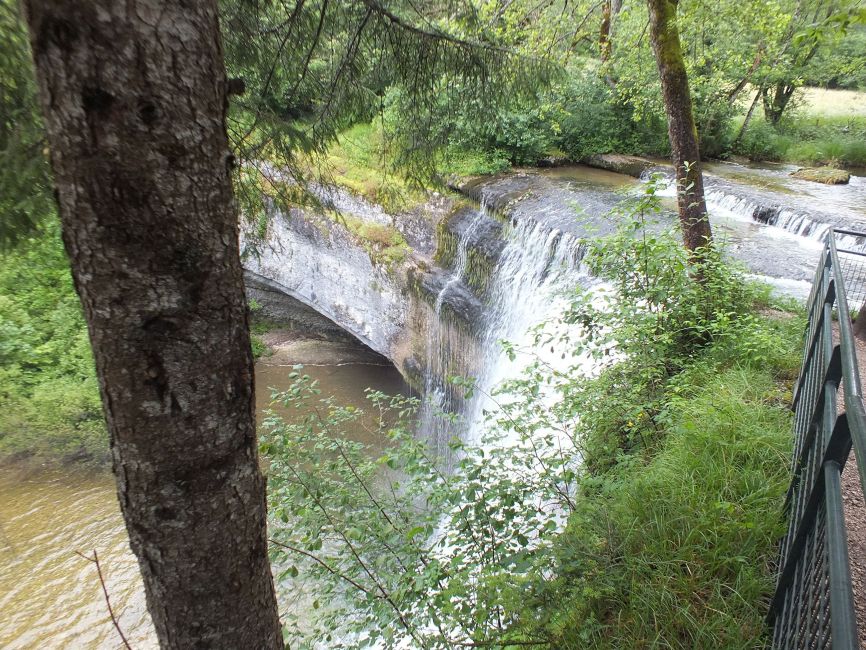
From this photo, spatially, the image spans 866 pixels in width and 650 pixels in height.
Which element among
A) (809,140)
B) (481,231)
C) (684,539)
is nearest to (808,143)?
(809,140)

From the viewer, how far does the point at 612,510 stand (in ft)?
9.66

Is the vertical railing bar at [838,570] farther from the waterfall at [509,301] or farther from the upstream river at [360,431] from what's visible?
the waterfall at [509,301]

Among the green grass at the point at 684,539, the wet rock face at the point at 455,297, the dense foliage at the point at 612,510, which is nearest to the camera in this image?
the green grass at the point at 684,539

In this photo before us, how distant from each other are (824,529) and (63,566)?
858 cm

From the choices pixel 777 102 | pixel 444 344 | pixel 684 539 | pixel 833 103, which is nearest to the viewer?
pixel 684 539

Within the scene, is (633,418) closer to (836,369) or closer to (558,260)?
(836,369)

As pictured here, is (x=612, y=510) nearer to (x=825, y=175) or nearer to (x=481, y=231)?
(x=481, y=231)

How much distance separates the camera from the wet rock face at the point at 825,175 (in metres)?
10.4

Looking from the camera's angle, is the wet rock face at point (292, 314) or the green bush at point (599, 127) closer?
the green bush at point (599, 127)

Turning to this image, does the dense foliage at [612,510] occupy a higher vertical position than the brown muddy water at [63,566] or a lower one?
higher

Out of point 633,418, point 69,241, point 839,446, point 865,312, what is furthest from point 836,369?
point 865,312

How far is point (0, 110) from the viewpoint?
188 centimetres

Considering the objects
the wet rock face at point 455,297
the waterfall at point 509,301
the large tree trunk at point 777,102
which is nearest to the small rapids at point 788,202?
the waterfall at point 509,301

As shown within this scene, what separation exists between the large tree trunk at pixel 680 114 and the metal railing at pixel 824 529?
2.72 m
